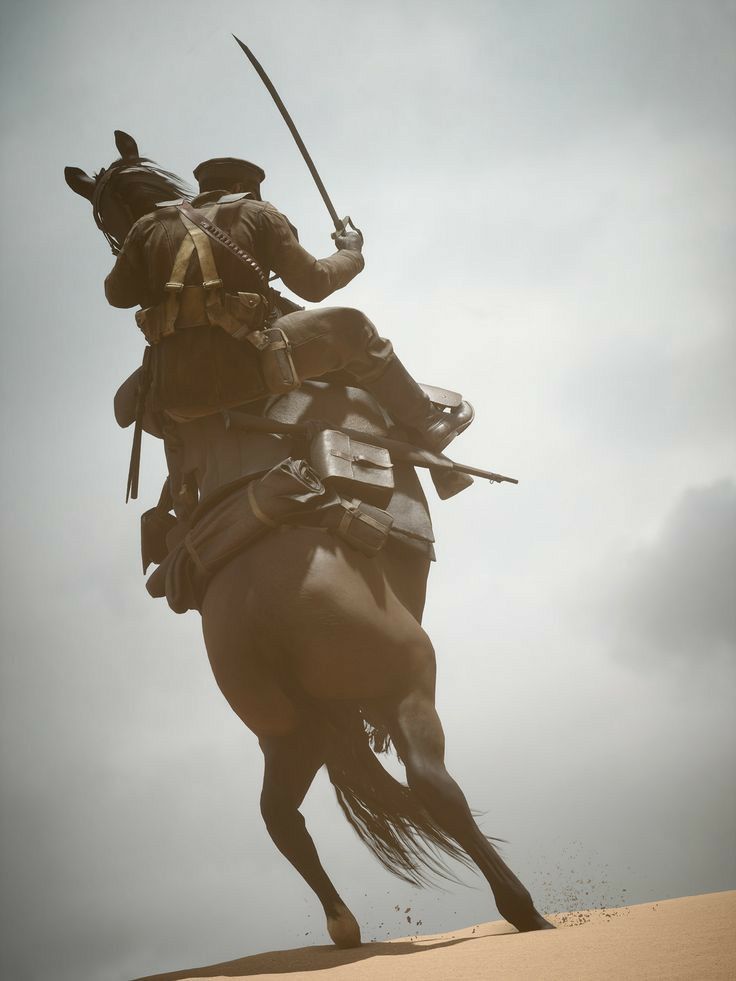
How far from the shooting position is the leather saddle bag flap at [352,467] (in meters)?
5.93

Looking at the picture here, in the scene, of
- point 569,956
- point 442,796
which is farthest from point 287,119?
point 569,956

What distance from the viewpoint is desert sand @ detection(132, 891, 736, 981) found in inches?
159

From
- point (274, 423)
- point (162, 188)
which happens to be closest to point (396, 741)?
point (274, 423)

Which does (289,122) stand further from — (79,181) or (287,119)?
(79,181)

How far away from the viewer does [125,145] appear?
6438 mm

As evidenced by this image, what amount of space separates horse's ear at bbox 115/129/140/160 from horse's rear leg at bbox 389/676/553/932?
3.29m

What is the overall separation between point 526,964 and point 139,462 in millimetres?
3396

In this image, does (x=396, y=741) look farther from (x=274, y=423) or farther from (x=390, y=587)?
Answer: (x=274, y=423)

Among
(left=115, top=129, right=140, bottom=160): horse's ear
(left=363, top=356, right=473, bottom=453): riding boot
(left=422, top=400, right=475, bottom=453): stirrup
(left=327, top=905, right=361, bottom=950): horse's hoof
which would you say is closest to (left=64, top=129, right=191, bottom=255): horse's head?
(left=115, top=129, right=140, bottom=160): horse's ear

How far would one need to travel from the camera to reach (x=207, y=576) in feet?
19.9

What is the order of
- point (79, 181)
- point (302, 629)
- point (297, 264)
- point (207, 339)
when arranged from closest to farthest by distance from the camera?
1. point (302, 629)
2. point (207, 339)
3. point (297, 264)
4. point (79, 181)

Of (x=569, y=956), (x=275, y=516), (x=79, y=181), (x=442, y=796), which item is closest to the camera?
(x=569, y=956)

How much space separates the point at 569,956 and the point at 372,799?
1.99m

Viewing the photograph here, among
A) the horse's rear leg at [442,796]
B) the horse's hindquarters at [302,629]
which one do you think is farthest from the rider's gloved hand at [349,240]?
the horse's rear leg at [442,796]
